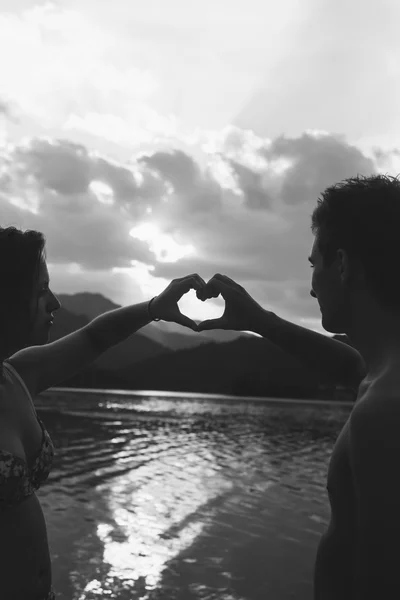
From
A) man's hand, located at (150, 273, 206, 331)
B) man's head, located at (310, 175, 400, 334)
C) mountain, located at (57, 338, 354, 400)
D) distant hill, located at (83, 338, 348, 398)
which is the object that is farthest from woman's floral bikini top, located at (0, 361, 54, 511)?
distant hill, located at (83, 338, 348, 398)

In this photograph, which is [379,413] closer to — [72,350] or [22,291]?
[22,291]

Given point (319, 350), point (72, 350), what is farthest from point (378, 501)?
point (72, 350)

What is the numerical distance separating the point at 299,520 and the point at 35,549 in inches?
452

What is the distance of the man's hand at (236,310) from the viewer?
301 centimetres

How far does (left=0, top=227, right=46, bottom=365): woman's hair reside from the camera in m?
2.81

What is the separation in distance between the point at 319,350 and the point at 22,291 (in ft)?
5.40

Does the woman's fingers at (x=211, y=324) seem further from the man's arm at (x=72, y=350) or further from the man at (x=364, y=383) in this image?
the man at (x=364, y=383)

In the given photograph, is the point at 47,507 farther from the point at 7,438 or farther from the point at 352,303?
the point at 352,303

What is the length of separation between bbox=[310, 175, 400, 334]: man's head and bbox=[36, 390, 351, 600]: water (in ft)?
24.5

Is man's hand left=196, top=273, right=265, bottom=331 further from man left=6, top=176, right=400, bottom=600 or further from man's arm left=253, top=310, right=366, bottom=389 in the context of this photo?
man left=6, top=176, right=400, bottom=600

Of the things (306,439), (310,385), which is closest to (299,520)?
(306,439)

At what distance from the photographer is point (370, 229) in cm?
200

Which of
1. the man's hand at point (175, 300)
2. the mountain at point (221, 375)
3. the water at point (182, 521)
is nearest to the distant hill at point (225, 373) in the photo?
the mountain at point (221, 375)

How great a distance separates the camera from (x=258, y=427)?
40688 millimetres
